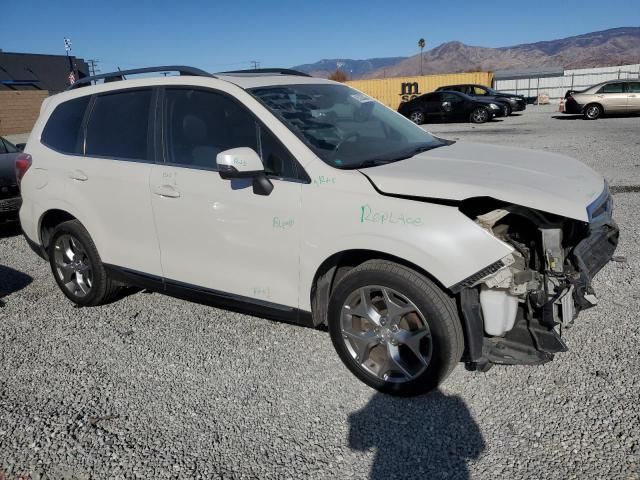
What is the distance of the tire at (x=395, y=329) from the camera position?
291 centimetres

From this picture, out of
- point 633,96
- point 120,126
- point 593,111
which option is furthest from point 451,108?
point 120,126

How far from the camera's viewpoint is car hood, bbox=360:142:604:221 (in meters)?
2.79

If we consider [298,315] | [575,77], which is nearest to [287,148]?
[298,315]

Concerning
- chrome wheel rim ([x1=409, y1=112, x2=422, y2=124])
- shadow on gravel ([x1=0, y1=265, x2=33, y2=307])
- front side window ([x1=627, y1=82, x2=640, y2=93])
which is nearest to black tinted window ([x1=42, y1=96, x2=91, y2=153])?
shadow on gravel ([x1=0, y1=265, x2=33, y2=307])

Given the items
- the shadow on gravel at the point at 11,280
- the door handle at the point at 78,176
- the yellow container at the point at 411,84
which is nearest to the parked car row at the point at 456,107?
the yellow container at the point at 411,84

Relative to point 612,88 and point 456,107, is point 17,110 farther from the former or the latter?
point 612,88

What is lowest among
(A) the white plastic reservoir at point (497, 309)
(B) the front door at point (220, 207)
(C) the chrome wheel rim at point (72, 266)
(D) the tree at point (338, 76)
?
(D) the tree at point (338, 76)

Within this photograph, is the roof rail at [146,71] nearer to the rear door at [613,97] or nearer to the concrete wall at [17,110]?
the rear door at [613,97]

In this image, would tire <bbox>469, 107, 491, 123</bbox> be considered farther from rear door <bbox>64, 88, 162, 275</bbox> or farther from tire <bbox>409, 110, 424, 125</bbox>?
rear door <bbox>64, 88, 162, 275</bbox>

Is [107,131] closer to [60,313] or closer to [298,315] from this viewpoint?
[60,313]

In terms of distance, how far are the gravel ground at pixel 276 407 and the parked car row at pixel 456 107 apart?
1912 centimetres

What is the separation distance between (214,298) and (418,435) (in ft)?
5.56

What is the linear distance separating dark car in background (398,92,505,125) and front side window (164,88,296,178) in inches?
790

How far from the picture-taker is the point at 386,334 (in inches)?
124
